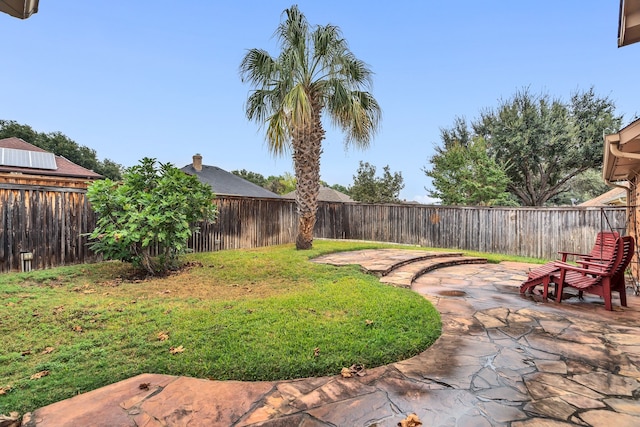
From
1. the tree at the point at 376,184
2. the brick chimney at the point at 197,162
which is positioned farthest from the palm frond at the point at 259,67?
the tree at the point at 376,184

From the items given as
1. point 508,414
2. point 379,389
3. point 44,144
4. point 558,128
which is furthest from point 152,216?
point 44,144

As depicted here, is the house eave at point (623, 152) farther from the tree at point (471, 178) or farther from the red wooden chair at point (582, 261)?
the tree at point (471, 178)

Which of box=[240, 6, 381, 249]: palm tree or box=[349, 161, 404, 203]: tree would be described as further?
box=[349, 161, 404, 203]: tree

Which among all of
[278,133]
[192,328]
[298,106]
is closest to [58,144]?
[278,133]

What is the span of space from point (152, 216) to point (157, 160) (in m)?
1.25

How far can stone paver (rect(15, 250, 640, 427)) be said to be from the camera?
5.72ft

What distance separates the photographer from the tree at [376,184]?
22141 mm

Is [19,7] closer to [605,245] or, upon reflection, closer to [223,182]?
[605,245]

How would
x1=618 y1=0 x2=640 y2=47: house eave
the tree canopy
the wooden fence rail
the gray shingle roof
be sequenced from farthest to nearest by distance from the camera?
the gray shingle roof
the tree canopy
the wooden fence rail
x1=618 y1=0 x2=640 y2=47: house eave

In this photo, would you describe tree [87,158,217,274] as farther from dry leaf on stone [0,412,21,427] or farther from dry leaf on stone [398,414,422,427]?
dry leaf on stone [398,414,422,427]

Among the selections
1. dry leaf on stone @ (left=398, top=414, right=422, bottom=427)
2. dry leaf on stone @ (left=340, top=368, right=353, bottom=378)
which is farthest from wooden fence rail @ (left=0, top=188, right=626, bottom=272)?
dry leaf on stone @ (left=398, top=414, right=422, bottom=427)

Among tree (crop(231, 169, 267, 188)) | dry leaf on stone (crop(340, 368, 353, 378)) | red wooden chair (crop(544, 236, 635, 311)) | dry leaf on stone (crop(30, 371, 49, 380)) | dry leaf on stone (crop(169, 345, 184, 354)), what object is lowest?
dry leaf on stone (crop(30, 371, 49, 380))

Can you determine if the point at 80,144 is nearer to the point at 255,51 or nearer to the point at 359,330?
the point at 255,51

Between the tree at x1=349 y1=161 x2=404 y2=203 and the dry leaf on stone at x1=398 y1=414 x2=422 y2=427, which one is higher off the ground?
the tree at x1=349 y1=161 x2=404 y2=203
